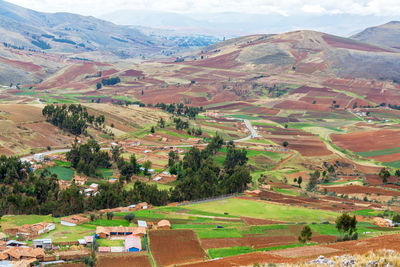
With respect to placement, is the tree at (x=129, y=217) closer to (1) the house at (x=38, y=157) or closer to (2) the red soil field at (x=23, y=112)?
(1) the house at (x=38, y=157)

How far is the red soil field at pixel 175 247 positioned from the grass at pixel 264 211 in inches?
613

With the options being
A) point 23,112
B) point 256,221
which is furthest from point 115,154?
point 256,221

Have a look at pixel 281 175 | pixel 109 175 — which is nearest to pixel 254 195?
pixel 281 175

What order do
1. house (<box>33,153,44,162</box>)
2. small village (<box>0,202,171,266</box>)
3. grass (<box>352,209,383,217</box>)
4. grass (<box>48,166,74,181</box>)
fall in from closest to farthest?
small village (<box>0,202,171,266</box>) → grass (<box>352,209,383,217</box>) → grass (<box>48,166,74,181</box>) → house (<box>33,153,44,162</box>)

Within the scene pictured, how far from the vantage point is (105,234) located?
49375 millimetres

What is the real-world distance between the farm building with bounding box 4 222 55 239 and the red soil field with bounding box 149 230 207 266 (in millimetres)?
13481

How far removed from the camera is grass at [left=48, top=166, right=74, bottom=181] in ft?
281

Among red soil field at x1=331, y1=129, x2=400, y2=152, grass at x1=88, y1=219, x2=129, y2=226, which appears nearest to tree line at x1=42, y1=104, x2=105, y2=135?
grass at x1=88, y1=219, x2=129, y2=226

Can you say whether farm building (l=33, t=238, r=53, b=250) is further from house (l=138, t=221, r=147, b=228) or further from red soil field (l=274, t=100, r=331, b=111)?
red soil field (l=274, t=100, r=331, b=111)

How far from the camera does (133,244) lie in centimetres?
4612

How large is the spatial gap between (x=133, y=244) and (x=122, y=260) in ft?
12.4

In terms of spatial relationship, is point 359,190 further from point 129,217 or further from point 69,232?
point 69,232

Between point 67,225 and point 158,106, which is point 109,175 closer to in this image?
point 67,225

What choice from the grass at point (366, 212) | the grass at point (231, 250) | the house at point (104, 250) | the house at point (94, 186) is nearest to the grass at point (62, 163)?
the house at point (94, 186)
